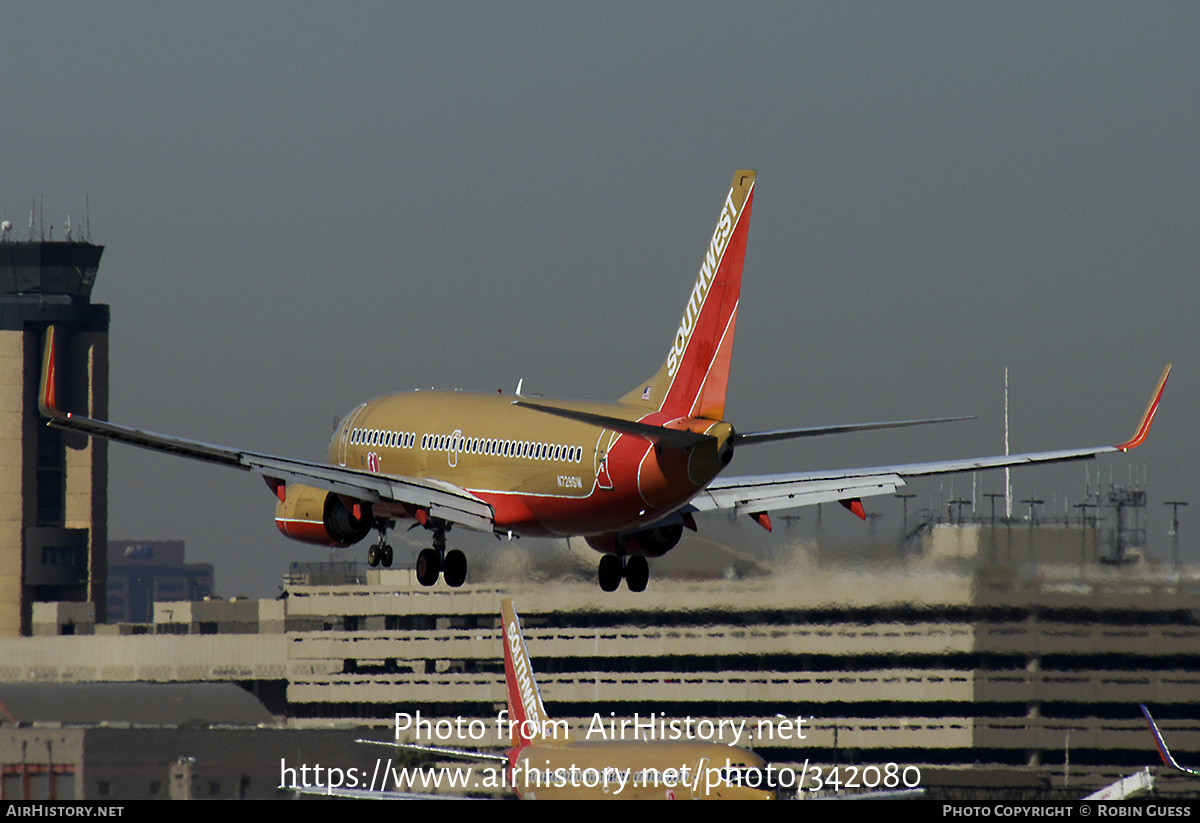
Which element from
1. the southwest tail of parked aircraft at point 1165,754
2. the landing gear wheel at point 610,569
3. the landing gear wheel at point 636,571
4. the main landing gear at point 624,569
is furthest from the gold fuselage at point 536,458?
the southwest tail of parked aircraft at point 1165,754

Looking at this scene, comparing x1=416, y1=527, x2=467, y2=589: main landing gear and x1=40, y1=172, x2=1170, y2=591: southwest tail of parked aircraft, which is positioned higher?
x1=40, y1=172, x2=1170, y2=591: southwest tail of parked aircraft

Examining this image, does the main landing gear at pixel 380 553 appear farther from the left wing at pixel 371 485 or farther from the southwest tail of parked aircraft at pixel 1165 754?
the southwest tail of parked aircraft at pixel 1165 754

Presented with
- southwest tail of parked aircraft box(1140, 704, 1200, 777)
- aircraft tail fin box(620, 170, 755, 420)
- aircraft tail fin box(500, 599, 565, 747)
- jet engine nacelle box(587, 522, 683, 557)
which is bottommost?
southwest tail of parked aircraft box(1140, 704, 1200, 777)

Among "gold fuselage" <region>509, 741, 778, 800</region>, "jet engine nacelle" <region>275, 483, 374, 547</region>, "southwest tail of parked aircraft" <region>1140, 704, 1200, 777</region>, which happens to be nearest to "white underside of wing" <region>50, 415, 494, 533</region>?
"jet engine nacelle" <region>275, 483, 374, 547</region>

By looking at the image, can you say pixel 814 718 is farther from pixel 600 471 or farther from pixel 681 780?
pixel 600 471

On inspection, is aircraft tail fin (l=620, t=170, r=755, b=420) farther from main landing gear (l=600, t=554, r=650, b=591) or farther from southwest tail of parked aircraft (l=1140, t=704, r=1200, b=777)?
southwest tail of parked aircraft (l=1140, t=704, r=1200, b=777)

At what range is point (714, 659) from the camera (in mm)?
166875

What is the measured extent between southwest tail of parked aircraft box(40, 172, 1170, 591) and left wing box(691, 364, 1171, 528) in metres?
0.05

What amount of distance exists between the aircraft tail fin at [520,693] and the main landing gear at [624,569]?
36547mm

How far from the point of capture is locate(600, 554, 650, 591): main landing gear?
61.3 m

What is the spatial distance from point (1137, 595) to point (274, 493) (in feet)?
274

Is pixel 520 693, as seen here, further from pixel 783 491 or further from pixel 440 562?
pixel 783 491

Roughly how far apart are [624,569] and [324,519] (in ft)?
33.6
